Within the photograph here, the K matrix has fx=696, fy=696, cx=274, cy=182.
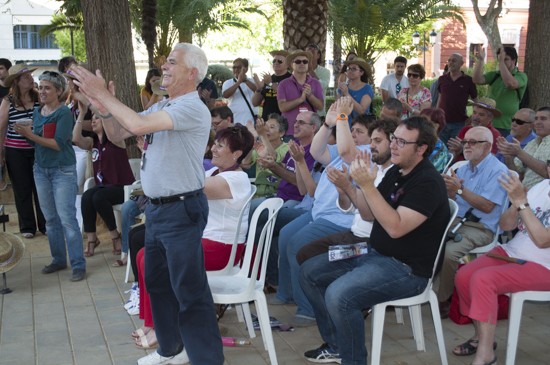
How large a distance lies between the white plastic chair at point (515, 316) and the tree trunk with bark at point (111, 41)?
5120mm

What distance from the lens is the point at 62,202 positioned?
245 inches

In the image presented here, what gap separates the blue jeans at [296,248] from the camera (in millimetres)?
4875

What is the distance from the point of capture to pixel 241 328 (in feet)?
16.4

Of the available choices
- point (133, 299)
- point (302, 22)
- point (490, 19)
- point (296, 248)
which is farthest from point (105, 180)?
point (490, 19)

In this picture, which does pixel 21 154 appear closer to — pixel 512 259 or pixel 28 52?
pixel 512 259

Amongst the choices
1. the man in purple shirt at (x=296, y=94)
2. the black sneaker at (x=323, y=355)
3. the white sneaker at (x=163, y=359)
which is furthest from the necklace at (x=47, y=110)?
the black sneaker at (x=323, y=355)

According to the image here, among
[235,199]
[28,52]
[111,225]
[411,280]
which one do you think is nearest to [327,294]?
[411,280]

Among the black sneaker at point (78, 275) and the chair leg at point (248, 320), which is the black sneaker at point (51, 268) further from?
the chair leg at point (248, 320)

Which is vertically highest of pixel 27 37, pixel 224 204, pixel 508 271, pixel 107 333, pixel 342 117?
pixel 27 37

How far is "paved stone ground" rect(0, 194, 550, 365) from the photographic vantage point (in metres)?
4.43

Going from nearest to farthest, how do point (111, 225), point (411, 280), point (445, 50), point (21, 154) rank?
point (411, 280), point (111, 225), point (21, 154), point (445, 50)

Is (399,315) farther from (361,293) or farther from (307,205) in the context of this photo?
(361,293)

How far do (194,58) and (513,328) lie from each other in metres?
2.39

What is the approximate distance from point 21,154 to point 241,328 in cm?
382
